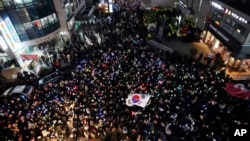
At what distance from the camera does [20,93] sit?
1870 cm

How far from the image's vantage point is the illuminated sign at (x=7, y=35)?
22.2 metres

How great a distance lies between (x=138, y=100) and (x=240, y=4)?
1692 centimetres

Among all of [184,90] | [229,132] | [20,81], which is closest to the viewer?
[229,132]

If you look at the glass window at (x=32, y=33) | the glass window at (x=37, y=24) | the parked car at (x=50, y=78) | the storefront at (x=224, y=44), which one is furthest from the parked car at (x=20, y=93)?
the storefront at (x=224, y=44)

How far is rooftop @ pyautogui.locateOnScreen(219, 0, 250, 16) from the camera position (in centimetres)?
A: 2067

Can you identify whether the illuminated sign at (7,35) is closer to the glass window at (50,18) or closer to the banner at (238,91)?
the glass window at (50,18)

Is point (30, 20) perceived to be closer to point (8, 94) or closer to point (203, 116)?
point (8, 94)

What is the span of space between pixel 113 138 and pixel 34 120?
20.8 feet

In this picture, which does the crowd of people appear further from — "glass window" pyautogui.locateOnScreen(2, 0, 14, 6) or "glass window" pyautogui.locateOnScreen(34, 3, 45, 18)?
"glass window" pyautogui.locateOnScreen(2, 0, 14, 6)

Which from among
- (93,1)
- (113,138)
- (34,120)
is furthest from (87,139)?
(93,1)

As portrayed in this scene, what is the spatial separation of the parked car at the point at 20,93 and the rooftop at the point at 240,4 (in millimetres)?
22853

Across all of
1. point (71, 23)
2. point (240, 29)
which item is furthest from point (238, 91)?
point (71, 23)

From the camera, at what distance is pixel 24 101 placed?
17453mm

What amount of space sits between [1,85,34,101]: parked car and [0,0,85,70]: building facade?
5.18 meters
